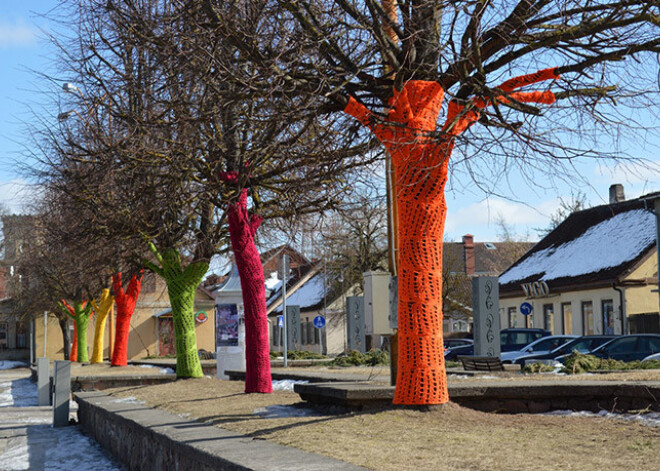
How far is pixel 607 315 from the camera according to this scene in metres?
37.6

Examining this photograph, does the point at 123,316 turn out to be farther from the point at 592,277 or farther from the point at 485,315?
the point at 592,277

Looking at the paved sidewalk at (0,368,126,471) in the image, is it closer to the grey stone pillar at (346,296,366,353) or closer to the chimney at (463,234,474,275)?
the grey stone pillar at (346,296,366,353)

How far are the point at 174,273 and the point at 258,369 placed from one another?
6408 millimetres

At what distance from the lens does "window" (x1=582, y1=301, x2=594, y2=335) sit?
128 feet

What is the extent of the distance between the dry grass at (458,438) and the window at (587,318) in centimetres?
3013

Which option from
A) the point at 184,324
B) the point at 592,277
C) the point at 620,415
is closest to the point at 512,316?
the point at 592,277

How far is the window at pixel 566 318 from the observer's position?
40844 millimetres

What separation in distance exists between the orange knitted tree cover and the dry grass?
43 cm

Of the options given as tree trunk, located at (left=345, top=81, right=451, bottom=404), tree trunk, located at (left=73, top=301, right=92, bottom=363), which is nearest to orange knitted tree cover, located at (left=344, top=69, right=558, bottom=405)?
tree trunk, located at (left=345, top=81, right=451, bottom=404)

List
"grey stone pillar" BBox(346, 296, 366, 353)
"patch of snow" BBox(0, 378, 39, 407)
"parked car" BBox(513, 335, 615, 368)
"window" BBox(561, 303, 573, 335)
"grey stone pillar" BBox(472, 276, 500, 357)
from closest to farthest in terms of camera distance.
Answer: "grey stone pillar" BBox(472, 276, 500, 357), "parked car" BBox(513, 335, 615, 368), "patch of snow" BBox(0, 378, 39, 407), "grey stone pillar" BBox(346, 296, 366, 353), "window" BBox(561, 303, 573, 335)

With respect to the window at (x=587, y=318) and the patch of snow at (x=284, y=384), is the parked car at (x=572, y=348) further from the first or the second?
the window at (x=587, y=318)

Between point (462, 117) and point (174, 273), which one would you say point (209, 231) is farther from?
point (462, 117)

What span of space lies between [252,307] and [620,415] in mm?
7148

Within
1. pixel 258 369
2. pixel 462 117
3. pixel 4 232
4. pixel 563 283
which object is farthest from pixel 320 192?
pixel 4 232
